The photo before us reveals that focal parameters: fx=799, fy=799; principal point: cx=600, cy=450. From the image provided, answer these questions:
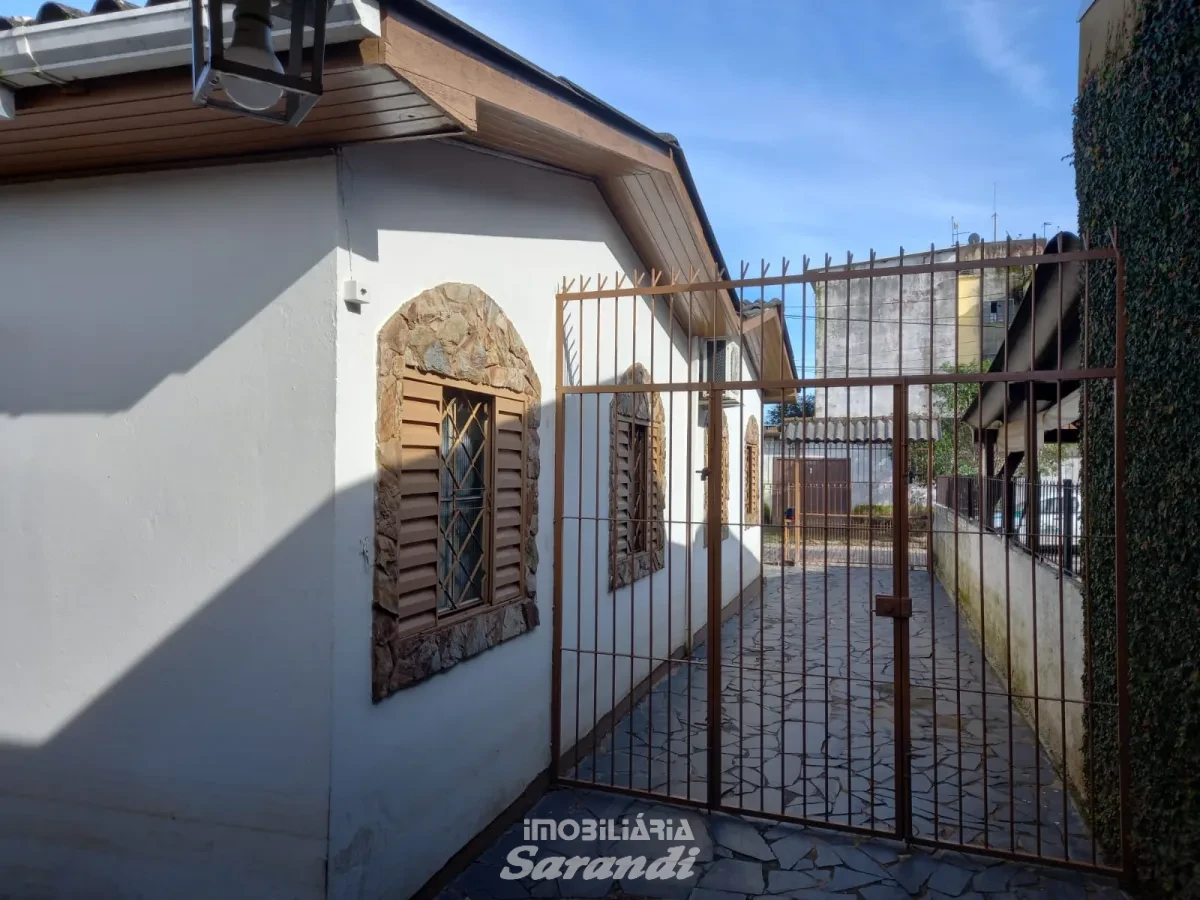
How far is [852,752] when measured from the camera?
19.8 ft

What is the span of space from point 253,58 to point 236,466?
5.89 ft

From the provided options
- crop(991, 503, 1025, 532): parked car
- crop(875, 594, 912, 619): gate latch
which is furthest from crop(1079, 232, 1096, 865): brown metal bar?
crop(991, 503, 1025, 532): parked car

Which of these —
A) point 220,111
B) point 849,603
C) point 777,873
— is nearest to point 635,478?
point 849,603

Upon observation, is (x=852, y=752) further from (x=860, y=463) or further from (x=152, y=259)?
(x=860, y=463)

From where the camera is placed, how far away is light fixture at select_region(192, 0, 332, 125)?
6.93 ft

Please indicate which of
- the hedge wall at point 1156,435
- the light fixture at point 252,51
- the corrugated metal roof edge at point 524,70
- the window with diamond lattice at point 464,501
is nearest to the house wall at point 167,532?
the corrugated metal roof edge at point 524,70

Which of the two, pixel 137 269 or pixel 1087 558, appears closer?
pixel 137 269

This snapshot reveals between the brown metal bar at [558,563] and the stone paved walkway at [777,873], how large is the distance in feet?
1.82

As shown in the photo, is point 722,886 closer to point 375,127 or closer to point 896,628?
point 896,628

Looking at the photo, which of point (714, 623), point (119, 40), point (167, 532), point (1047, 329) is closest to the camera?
point (119, 40)

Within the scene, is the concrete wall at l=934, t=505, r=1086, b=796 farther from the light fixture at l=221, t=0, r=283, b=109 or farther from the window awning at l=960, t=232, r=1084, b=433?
the light fixture at l=221, t=0, r=283, b=109

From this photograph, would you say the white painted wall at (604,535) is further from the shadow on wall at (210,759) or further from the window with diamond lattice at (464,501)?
the shadow on wall at (210,759)

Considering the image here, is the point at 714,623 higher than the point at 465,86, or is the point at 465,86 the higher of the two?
the point at 465,86

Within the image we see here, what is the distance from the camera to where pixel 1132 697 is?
3.88m
